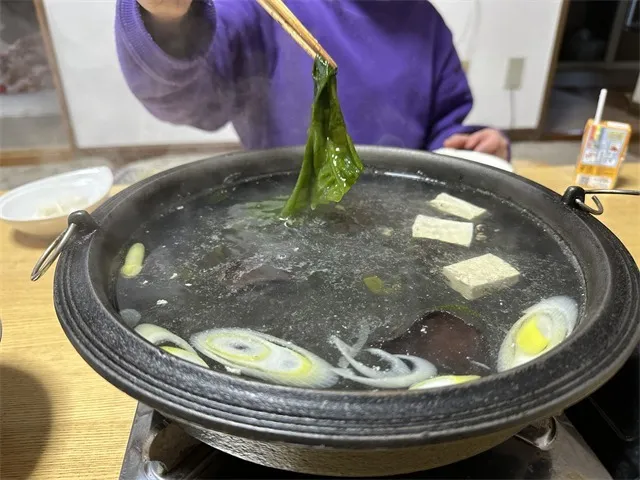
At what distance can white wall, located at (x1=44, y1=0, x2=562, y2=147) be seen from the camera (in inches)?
84.7

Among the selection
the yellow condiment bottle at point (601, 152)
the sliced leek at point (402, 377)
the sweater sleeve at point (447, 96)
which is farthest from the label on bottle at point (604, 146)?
the sliced leek at point (402, 377)

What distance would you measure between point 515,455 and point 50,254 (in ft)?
3.27

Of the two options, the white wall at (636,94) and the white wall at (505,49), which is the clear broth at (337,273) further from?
the white wall at (636,94)

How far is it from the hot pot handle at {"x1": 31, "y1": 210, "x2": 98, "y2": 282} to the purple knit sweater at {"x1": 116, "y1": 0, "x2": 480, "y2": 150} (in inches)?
31.9

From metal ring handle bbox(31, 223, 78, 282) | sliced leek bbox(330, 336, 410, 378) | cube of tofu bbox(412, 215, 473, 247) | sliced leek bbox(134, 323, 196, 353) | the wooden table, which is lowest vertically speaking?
the wooden table

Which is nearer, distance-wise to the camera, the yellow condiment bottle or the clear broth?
the clear broth

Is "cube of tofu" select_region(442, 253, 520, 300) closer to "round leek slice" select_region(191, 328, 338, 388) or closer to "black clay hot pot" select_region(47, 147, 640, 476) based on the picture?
"black clay hot pot" select_region(47, 147, 640, 476)

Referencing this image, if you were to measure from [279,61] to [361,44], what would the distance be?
0.32 meters

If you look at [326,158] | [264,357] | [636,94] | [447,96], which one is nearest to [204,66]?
[326,158]

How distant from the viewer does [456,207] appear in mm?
1421

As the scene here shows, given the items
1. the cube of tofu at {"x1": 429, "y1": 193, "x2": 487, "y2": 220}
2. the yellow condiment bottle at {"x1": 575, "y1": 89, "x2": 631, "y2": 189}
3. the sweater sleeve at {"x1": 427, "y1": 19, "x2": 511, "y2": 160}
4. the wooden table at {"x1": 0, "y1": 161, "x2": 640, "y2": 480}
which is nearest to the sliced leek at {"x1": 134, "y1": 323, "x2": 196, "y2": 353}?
the wooden table at {"x1": 0, "y1": 161, "x2": 640, "y2": 480}

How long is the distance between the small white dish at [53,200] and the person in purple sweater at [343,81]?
353 millimetres

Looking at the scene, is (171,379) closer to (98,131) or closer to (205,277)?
(205,277)

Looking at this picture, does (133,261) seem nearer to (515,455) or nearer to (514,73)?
(515,455)
